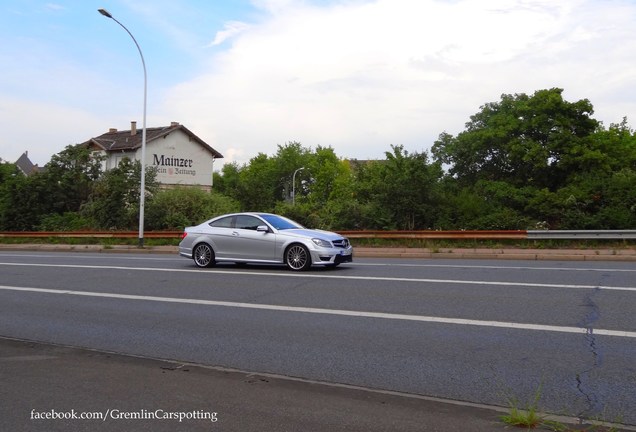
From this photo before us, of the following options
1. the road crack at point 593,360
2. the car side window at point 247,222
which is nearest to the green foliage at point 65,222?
the car side window at point 247,222

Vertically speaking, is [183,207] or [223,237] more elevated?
[183,207]

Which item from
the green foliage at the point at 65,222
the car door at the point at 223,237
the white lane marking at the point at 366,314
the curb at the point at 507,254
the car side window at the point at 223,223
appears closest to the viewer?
the white lane marking at the point at 366,314

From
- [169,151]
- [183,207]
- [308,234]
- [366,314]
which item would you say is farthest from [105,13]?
[169,151]

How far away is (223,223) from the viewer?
50.7ft

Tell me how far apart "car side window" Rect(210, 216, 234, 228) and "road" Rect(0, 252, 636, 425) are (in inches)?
59.0

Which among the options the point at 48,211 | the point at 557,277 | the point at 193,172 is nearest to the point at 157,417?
the point at 557,277

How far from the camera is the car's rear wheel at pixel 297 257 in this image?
45.9 ft

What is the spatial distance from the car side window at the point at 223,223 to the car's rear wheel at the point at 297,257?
79.4 inches

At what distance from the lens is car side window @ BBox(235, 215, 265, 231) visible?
48.7 ft

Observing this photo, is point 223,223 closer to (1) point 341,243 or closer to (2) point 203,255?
(2) point 203,255

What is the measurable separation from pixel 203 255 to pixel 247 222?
5.15ft

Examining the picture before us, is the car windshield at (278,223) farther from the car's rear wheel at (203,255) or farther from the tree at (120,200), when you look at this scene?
the tree at (120,200)

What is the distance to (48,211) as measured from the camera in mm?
37844

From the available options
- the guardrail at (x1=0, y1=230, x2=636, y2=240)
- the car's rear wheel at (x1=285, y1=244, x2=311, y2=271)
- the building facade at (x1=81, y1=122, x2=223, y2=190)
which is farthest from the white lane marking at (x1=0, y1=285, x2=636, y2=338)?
the building facade at (x1=81, y1=122, x2=223, y2=190)
